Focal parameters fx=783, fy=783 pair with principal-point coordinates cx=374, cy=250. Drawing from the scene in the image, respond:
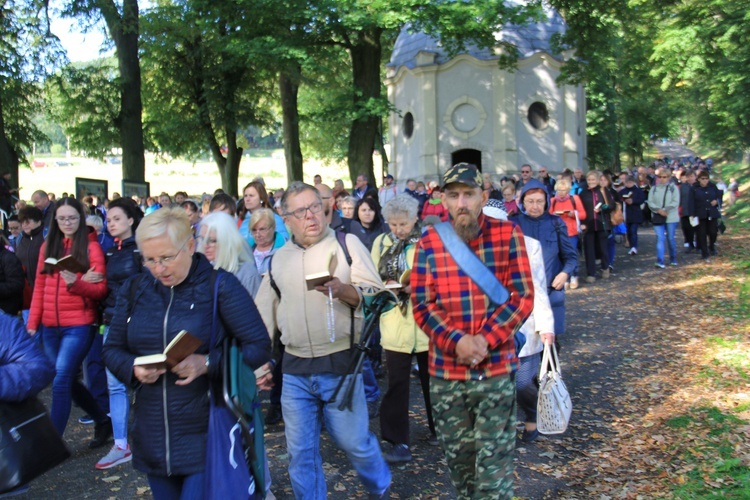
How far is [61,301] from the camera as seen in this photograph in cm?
615

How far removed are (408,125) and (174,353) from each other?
118ft

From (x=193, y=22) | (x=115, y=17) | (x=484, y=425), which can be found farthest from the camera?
(x=193, y=22)

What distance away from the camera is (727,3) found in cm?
2105

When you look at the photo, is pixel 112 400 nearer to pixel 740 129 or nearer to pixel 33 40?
pixel 33 40

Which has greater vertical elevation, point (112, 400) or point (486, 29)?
point (486, 29)

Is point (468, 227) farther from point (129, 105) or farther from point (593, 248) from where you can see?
point (129, 105)

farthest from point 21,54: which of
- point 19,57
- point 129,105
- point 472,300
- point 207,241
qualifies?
point 472,300

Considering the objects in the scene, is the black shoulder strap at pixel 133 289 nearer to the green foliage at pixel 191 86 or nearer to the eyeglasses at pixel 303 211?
the eyeglasses at pixel 303 211

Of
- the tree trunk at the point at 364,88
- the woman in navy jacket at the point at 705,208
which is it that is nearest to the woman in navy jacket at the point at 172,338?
the woman in navy jacket at the point at 705,208

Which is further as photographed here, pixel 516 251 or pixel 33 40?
pixel 33 40

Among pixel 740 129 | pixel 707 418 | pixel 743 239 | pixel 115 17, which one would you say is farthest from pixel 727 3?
pixel 707 418

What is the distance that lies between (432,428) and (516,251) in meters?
3.14

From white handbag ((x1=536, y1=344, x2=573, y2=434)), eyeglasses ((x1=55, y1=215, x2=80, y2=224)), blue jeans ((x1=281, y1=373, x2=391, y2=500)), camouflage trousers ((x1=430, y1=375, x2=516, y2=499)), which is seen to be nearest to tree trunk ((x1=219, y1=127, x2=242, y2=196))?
eyeglasses ((x1=55, y1=215, x2=80, y2=224))

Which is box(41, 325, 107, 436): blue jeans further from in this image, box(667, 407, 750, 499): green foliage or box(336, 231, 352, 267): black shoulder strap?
box(667, 407, 750, 499): green foliage
